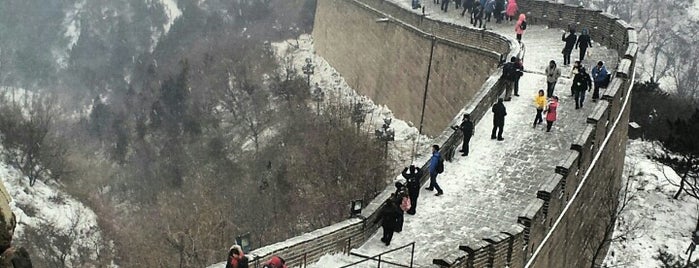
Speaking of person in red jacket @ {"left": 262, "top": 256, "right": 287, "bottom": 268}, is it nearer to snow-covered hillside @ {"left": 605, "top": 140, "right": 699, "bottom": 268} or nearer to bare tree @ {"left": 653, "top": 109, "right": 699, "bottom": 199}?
snow-covered hillside @ {"left": 605, "top": 140, "right": 699, "bottom": 268}

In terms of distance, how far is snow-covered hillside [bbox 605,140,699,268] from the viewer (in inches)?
707

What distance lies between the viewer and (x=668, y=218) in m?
19.3

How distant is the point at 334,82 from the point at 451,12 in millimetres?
9380

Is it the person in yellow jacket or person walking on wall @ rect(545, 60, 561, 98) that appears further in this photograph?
person walking on wall @ rect(545, 60, 561, 98)

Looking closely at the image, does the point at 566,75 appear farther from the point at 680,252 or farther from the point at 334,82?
the point at 334,82

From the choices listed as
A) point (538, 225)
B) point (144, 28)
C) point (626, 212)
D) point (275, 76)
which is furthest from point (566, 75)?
point (144, 28)

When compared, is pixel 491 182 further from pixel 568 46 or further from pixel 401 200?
pixel 568 46

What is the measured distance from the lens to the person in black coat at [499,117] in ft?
50.5

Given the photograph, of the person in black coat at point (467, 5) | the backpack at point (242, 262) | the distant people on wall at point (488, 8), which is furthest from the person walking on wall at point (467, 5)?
the backpack at point (242, 262)

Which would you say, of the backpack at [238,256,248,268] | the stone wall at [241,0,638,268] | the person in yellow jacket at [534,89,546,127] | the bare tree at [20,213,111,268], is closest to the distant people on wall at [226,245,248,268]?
the backpack at [238,256,248,268]

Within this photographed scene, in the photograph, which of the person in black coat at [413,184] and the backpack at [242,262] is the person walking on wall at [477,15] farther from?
the backpack at [242,262]

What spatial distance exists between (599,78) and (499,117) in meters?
3.03

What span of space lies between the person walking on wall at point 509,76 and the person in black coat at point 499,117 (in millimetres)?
1874

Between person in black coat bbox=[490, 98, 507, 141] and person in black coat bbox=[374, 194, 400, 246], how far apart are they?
394 cm
